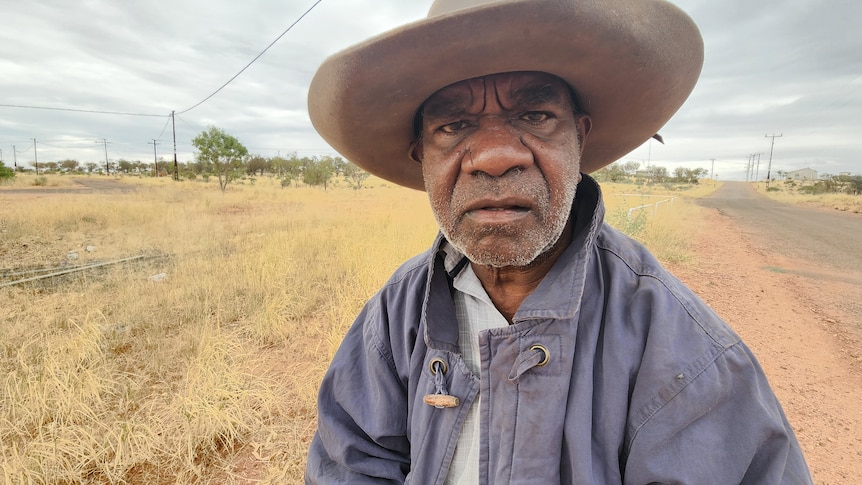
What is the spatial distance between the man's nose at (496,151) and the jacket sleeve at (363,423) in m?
0.70

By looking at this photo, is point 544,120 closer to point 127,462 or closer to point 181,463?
point 181,463

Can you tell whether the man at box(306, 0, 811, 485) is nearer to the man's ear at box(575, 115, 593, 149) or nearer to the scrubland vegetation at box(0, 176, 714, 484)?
the man's ear at box(575, 115, 593, 149)

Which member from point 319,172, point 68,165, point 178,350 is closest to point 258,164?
point 319,172

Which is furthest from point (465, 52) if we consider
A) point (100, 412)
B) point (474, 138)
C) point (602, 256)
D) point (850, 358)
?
point (850, 358)

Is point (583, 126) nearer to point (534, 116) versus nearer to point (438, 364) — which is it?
point (534, 116)

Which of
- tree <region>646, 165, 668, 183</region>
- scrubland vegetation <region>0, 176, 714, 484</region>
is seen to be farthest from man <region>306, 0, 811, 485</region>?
tree <region>646, 165, 668, 183</region>

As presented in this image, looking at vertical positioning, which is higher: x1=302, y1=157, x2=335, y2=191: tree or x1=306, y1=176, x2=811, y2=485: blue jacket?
x1=302, y1=157, x2=335, y2=191: tree

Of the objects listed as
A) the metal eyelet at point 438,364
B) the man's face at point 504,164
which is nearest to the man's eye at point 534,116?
the man's face at point 504,164

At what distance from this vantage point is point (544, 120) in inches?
52.4

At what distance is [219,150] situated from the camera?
2912 centimetres

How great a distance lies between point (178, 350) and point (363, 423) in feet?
12.0

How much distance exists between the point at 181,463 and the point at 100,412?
3.23 ft

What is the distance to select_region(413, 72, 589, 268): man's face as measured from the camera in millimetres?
1243

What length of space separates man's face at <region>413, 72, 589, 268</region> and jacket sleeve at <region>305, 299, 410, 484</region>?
0.55 metres
